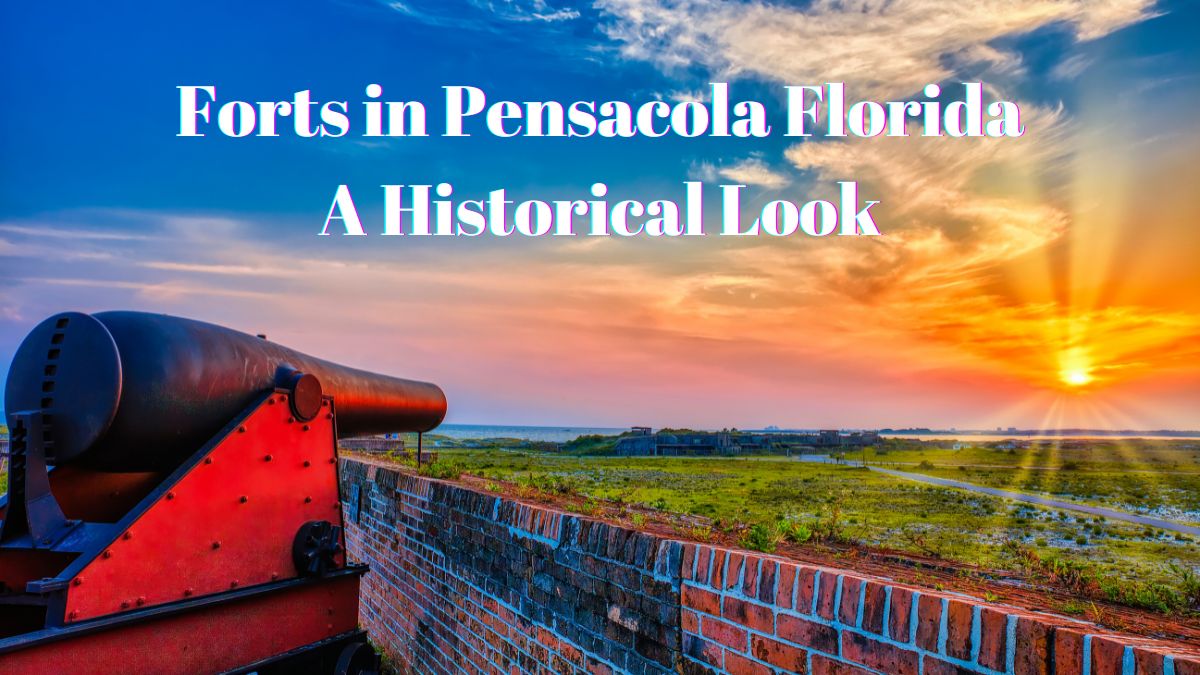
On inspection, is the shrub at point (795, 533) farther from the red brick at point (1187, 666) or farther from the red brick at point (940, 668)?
the red brick at point (1187, 666)

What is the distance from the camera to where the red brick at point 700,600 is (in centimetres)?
282

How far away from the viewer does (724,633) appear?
277 centimetres

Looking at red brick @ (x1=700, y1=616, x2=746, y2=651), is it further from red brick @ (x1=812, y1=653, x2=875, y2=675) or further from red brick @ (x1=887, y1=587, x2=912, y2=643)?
red brick @ (x1=887, y1=587, x2=912, y2=643)

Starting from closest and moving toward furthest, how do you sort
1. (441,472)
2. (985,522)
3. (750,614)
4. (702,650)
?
(750,614) < (702,650) < (441,472) < (985,522)

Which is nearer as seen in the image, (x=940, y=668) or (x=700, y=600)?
(x=940, y=668)

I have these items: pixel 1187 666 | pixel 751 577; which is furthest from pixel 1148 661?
pixel 751 577

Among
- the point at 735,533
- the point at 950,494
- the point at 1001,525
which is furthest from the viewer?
the point at 950,494

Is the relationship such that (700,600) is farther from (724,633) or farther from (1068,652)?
(1068,652)

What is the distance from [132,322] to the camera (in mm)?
4129

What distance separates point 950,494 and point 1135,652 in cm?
1408

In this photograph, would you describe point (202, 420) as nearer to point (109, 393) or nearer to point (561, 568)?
point (109, 393)

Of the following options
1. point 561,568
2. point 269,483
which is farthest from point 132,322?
point 561,568

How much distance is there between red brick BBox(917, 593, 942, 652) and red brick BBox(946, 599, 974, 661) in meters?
0.03

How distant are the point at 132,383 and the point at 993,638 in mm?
4308
